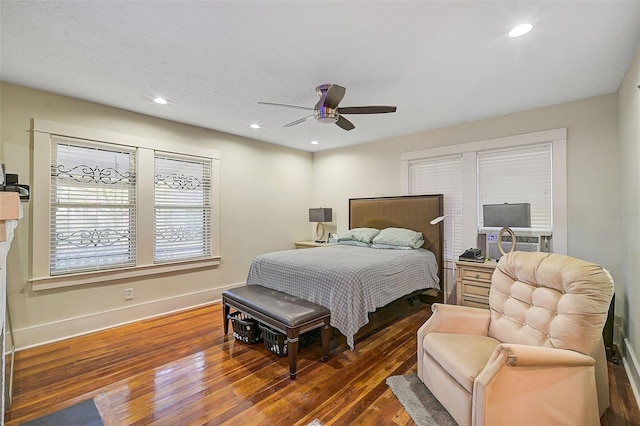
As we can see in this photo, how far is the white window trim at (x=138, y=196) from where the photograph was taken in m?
2.96

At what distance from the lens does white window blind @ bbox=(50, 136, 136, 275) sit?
10.3ft

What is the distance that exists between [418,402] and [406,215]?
9.52 ft

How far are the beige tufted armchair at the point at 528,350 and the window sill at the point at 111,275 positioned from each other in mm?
3238

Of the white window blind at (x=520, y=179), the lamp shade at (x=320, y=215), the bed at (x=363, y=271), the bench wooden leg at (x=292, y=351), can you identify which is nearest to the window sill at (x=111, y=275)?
the bed at (x=363, y=271)

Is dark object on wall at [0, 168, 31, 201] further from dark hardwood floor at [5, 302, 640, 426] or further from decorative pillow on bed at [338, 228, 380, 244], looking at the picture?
decorative pillow on bed at [338, 228, 380, 244]

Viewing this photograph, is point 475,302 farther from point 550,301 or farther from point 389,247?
point 550,301

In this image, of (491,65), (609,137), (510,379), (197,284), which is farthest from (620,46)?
(197,284)

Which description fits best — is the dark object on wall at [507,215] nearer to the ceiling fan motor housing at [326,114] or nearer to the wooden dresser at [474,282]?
the wooden dresser at [474,282]

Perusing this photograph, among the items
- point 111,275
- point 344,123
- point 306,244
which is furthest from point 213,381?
point 306,244

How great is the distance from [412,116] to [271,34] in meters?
2.31

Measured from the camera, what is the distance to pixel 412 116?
12.4 ft

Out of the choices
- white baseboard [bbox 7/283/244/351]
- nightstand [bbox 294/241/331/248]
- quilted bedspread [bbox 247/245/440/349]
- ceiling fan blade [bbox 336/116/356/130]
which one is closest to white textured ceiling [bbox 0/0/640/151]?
ceiling fan blade [bbox 336/116/356/130]

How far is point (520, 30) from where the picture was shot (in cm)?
199

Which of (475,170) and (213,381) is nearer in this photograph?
(213,381)
